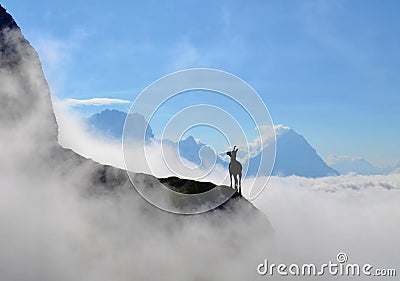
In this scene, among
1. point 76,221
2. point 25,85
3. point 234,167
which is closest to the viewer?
point 234,167

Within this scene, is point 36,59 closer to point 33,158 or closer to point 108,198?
point 33,158

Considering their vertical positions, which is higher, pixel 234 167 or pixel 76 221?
pixel 76 221

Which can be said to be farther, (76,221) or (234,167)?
(76,221)

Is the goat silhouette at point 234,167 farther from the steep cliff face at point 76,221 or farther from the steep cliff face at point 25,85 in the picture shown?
the steep cliff face at point 25,85

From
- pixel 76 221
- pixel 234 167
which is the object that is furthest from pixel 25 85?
pixel 234 167

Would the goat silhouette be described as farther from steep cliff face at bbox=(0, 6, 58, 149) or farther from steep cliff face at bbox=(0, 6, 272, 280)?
steep cliff face at bbox=(0, 6, 58, 149)

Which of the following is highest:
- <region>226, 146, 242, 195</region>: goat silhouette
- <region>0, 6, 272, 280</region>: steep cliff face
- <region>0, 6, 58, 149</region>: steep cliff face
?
<region>0, 6, 58, 149</region>: steep cliff face

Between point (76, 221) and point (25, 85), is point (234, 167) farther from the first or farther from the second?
point (25, 85)

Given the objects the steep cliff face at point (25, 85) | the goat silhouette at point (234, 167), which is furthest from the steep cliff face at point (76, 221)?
the goat silhouette at point (234, 167)

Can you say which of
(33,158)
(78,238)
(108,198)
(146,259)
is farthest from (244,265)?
→ (33,158)

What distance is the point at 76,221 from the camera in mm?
159125

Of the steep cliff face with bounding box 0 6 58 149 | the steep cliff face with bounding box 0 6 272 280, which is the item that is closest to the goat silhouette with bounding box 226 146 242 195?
the steep cliff face with bounding box 0 6 272 280

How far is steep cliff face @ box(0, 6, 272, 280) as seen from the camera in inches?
4712

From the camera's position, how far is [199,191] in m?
89.4
